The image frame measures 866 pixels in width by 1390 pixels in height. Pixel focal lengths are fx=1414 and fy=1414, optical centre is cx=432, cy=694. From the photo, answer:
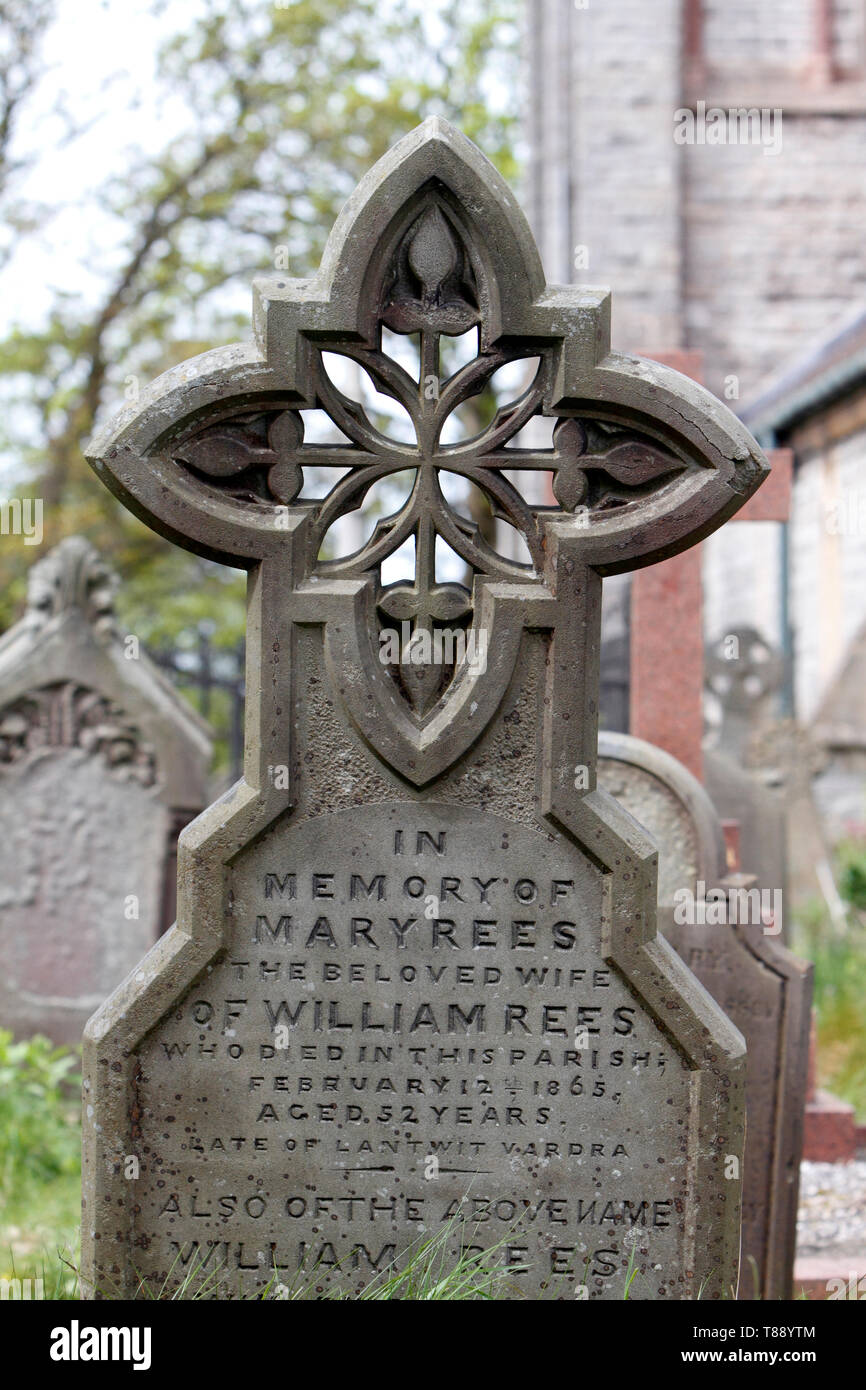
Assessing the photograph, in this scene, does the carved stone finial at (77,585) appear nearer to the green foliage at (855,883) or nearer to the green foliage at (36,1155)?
the green foliage at (36,1155)

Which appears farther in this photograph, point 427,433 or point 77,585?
point 77,585

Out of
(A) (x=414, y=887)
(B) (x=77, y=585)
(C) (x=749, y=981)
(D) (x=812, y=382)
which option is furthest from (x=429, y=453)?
(D) (x=812, y=382)

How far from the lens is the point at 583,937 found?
2900mm

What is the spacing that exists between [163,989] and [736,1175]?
121 centimetres

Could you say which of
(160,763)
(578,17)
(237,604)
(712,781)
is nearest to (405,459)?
(160,763)

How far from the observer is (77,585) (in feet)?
21.3

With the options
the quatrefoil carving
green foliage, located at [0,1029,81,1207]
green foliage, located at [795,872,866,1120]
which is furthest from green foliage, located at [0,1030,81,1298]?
green foliage, located at [795,872,866,1120]

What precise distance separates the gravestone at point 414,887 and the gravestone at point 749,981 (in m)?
1.05

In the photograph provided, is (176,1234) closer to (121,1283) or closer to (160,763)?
(121,1283)

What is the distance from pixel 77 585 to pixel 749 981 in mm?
3755

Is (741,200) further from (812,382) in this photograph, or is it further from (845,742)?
(845,742)

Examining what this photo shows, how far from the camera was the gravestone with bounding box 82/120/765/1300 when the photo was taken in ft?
9.35

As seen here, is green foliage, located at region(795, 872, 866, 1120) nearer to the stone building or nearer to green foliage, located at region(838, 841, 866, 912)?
green foliage, located at region(838, 841, 866, 912)
